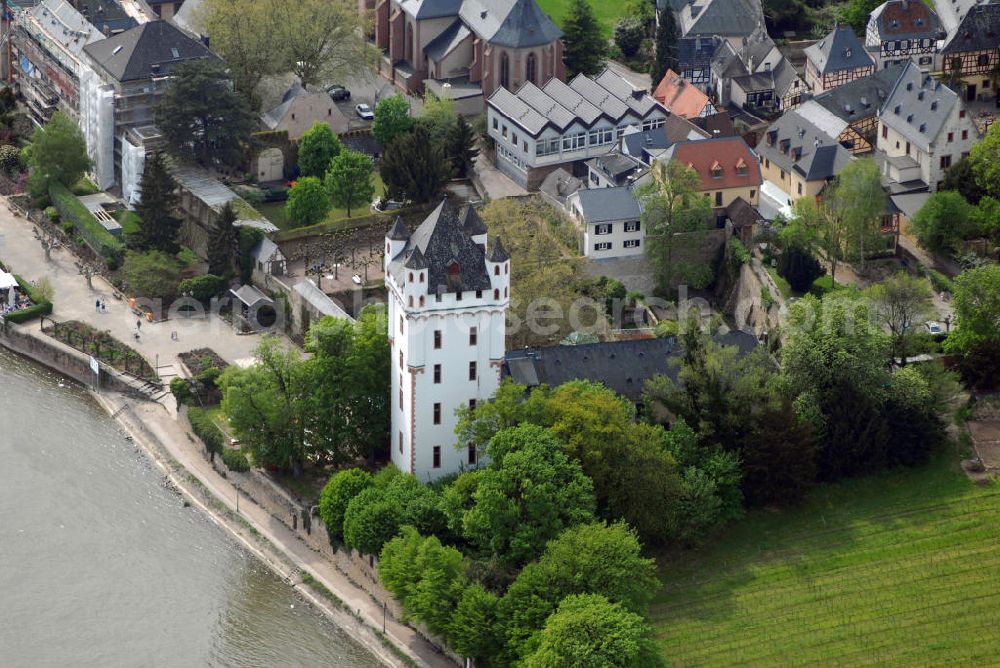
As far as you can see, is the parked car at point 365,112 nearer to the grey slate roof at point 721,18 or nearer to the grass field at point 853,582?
the grey slate roof at point 721,18

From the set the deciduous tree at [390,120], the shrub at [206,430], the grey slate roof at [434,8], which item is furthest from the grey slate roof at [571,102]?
the shrub at [206,430]

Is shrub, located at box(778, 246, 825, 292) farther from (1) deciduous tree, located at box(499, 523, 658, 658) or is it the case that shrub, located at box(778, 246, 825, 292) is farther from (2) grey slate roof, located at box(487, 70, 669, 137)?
(1) deciduous tree, located at box(499, 523, 658, 658)

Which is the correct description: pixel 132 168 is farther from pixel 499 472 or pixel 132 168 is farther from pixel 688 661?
pixel 688 661

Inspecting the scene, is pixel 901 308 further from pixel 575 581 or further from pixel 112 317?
pixel 112 317

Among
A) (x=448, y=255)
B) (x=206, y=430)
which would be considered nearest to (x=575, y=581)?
(x=448, y=255)

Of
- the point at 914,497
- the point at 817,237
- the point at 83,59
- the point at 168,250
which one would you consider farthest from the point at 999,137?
the point at 83,59
